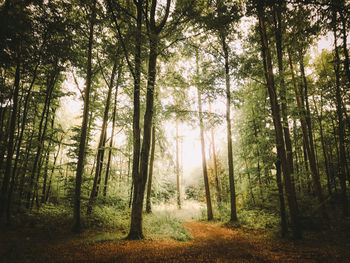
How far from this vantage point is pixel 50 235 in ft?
21.6

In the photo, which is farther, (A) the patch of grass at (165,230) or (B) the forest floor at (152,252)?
(A) the patch of grass at (165,230)

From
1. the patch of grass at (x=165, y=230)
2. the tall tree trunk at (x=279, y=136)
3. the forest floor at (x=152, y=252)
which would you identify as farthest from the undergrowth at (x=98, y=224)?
the tall tree trunk at (x=279, y=136)

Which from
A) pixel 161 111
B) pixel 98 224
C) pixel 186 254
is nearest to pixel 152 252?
pixel 186 254

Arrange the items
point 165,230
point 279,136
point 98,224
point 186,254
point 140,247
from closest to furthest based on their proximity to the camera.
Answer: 1. point 186,254
2. point 140,247
3. point 279,136
4. point 165,230
5. point 98,224

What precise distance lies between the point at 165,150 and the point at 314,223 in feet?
32.1

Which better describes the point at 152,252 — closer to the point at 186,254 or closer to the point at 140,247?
the point at 140,247

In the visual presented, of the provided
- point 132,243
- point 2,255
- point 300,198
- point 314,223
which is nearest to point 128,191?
point 132,243

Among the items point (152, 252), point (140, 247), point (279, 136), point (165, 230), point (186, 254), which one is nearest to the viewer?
point (186, 254)

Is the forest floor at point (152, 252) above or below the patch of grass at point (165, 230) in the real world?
above

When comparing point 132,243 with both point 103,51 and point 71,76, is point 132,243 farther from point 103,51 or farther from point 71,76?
point 71,76

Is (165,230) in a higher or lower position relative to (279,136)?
lower

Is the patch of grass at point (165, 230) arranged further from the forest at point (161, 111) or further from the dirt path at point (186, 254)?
the dirt path at point (186, 254)

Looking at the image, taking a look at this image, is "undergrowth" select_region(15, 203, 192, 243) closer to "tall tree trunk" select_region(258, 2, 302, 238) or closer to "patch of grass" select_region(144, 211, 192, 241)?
"patch of grass" select_region(144, 211, 192, 241)

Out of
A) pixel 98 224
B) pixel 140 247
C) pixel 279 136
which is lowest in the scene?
pixel 98 224
